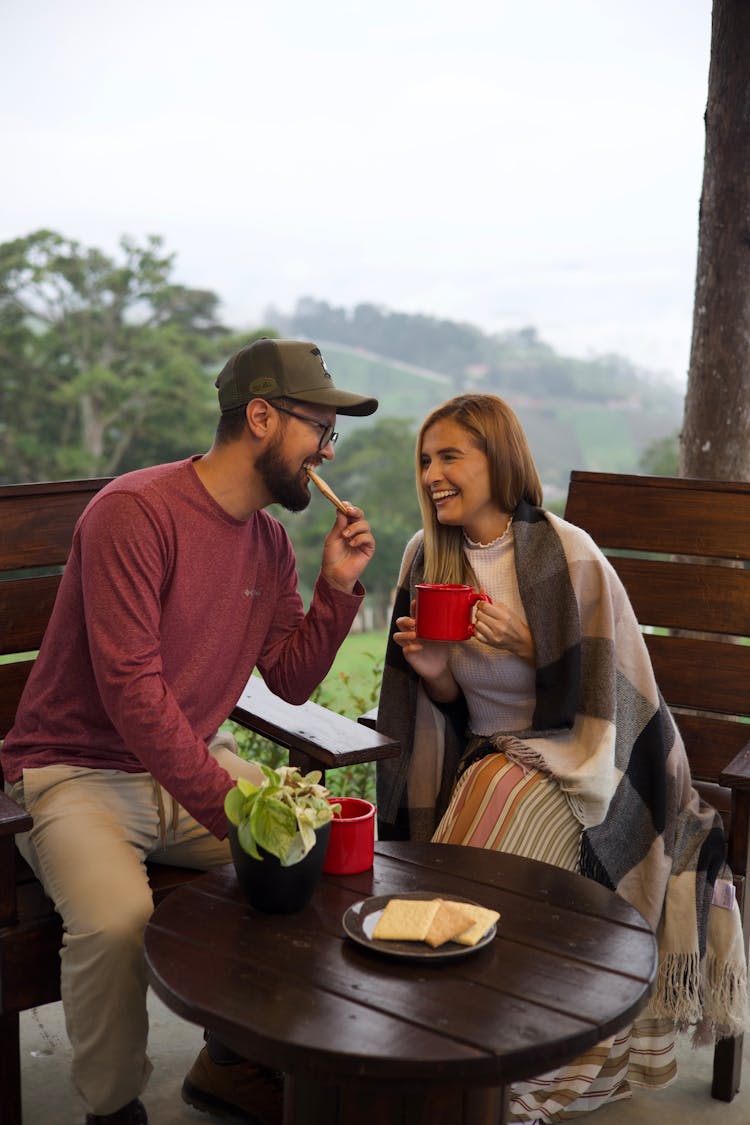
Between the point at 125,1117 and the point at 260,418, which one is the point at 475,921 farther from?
the point at 260,418

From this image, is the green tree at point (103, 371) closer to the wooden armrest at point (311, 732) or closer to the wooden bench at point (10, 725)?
the wooden bench at point (10, 725)

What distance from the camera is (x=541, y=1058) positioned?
1346mm

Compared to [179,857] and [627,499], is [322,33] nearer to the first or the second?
[627,499]

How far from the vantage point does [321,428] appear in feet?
7.06

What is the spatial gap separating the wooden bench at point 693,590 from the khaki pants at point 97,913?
1.32 meters

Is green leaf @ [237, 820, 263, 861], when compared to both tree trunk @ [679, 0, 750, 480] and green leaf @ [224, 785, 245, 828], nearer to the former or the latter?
green leaf @ [224, 785, 245, 828]

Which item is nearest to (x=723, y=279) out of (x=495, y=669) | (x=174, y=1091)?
(x=495, y=669)

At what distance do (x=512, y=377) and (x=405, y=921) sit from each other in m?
4.55

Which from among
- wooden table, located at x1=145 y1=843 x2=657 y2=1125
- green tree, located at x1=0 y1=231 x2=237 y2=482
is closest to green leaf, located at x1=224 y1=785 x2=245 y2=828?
wooden table, located at x1=145 y1=843 x2=657 y2=1125

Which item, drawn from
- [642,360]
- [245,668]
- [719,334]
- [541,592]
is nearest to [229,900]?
[245,668]

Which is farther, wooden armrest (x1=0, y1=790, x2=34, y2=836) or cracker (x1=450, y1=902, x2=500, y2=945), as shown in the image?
wooden armrest (x1=0, y1=790, x2=34, y2=836)

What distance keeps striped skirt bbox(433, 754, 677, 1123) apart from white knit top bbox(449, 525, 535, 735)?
0.12 meters

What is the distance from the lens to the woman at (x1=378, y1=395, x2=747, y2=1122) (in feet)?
7.36

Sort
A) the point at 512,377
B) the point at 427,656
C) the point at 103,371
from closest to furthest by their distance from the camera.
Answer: the point at 427,656 < the point at 103,371 < the point at 512,377
